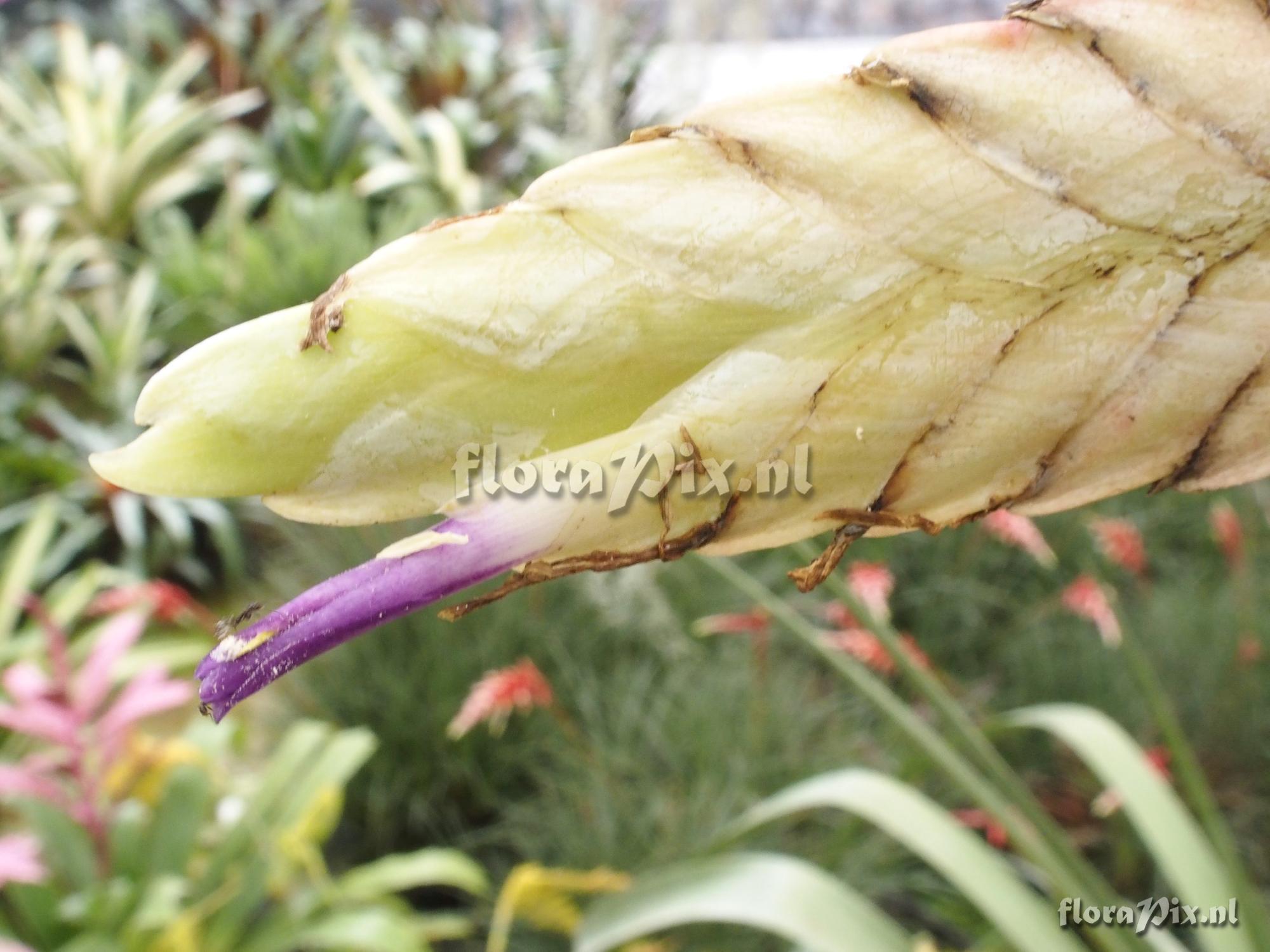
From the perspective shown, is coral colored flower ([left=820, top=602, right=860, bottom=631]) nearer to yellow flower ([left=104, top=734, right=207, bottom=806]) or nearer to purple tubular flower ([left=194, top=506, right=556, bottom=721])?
yellow flower ([left=104, top=734, right=207, bottom=806])

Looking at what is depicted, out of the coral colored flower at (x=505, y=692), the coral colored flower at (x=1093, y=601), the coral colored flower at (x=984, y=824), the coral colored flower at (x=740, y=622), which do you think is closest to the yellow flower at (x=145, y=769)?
the coral colored flower at (x=505, y=692)

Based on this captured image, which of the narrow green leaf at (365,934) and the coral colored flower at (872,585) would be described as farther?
the narrow green leaf at (365,934)

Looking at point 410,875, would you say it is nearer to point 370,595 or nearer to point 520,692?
point 520,692

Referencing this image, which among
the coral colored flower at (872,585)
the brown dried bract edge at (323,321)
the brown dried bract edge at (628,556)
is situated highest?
the brown dried bract edge at (323,321)

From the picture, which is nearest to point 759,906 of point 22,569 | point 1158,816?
point 1158,816

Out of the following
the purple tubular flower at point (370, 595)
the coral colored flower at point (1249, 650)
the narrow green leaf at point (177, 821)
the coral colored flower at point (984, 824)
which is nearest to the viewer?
the purple tubular flower at point (370, 595)

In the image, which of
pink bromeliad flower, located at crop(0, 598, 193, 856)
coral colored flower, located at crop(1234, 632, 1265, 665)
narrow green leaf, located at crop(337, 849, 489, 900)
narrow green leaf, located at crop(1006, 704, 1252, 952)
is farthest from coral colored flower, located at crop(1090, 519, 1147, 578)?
pink bromeliad flower, located at crop(0, 598, 193, 856)

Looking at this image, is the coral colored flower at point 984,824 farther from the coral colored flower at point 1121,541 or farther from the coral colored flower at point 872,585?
the coral colored flower at point 1121,541

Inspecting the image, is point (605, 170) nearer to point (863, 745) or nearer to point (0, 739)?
point (863, 745)
